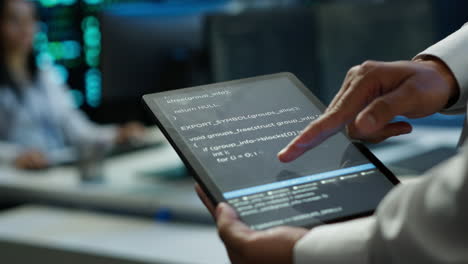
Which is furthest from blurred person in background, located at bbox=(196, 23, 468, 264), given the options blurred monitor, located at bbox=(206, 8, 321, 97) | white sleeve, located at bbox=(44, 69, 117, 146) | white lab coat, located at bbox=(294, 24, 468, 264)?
white sleeve, located at bbox=(44, 69, 117, 146)

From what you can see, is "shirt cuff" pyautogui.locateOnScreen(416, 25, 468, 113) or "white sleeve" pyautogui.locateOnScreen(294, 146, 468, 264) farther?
"shirt cuff" pyautogui.locateOnScreen(416, 25, 468, 113)

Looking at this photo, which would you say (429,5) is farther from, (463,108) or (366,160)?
(366,160)

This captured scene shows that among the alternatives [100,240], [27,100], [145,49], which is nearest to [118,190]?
→ [100,240]

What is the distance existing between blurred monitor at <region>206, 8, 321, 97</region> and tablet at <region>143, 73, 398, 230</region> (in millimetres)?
866

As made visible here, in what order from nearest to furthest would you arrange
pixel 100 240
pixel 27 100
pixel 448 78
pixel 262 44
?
1. pixel 448 78
2. pixel 100 240
3. pixel 262 44
4. pixel 27 100

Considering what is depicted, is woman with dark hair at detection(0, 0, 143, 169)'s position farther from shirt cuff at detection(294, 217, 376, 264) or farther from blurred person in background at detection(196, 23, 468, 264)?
shirt cuff at detection(294, 217, 376, 264)

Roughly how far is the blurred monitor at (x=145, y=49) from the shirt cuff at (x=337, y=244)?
1.48 metres

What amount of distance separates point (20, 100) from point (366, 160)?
2503 millimetres

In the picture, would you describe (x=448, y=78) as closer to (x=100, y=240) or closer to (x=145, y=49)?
(x=100, y=240)

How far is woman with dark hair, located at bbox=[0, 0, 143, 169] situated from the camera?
297 centimetres

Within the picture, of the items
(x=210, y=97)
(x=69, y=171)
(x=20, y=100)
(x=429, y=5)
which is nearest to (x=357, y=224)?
(x=210, y=97)

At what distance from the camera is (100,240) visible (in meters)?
1.64

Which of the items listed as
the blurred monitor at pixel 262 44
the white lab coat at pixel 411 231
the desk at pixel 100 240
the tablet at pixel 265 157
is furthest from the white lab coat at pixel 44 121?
the white lab coat at pixel 411 231

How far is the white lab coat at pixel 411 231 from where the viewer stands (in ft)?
1.90
